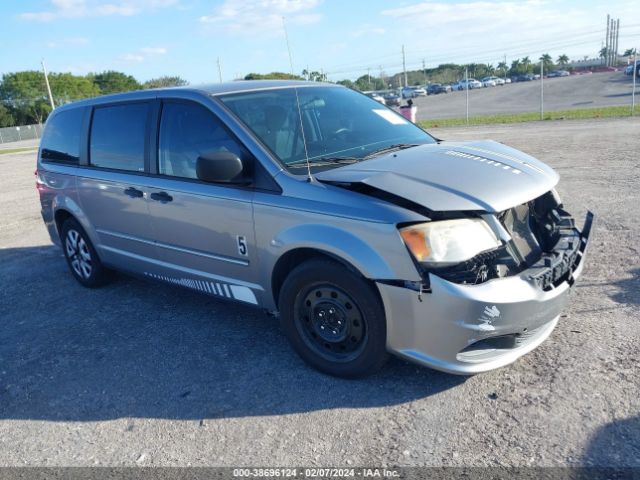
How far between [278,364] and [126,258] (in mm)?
2015

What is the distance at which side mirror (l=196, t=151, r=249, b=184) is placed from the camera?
3.54m

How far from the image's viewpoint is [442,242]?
305 centimetres

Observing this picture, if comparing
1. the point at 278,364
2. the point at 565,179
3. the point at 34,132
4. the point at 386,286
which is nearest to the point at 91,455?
the point at 278,364

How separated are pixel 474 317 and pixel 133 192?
2992 millimetres

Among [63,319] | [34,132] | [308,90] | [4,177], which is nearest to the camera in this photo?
[308,90]

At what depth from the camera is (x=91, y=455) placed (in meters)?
3.05

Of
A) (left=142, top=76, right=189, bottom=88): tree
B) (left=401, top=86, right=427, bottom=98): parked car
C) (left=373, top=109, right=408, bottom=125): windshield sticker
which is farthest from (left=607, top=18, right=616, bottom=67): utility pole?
(left=373, top=109, right=408, bottom=125): windshield sticker

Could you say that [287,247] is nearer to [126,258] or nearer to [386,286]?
[386,286]

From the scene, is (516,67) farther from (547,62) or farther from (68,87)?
(68,87)

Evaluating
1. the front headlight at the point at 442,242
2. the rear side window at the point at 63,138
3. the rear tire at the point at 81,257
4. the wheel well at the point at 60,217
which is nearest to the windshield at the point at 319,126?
the front headlight at the point at 442,242

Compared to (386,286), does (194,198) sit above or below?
above

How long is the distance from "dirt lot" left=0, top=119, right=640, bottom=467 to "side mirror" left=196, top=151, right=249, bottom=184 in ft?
4.36

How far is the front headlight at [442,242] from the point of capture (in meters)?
3.03

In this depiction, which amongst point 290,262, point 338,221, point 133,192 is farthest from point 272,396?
point 133,192
